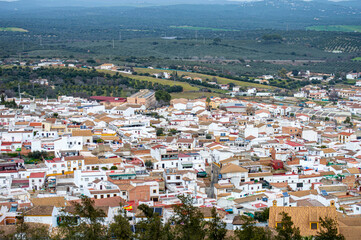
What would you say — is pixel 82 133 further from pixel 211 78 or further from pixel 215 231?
pixel 211 78

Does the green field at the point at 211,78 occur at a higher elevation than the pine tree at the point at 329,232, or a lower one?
lower

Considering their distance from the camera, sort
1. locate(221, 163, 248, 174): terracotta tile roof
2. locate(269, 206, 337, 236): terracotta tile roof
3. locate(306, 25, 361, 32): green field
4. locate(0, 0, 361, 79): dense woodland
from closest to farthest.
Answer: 1. locate(269, 206, 337, 236): terracotta tile roof
2. locate(221, 163, 248, 174): terracotta tile roof
3. locate(0, 0, 361, 79): dense woodland
4. locate(306, 25, 361, 32): green field

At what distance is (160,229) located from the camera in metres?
17.0

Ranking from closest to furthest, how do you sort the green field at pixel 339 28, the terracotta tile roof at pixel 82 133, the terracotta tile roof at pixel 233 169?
the terracotta tile roof at pixel 233 169 < the terracotta tile roof at pixel 82 133 < the green field at pixel 339 28

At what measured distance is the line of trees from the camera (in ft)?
54.3

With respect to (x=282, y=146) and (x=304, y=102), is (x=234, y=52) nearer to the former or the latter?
(x=304, y=102)

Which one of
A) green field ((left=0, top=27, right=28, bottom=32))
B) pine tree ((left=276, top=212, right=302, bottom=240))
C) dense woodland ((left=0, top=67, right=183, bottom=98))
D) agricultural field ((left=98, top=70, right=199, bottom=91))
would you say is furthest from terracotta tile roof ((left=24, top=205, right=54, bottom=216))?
green field ((left=0, top=27, right=28, bottom=32))

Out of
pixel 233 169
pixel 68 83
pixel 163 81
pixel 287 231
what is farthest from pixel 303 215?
pixel 163 81

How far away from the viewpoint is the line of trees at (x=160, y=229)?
1656cm

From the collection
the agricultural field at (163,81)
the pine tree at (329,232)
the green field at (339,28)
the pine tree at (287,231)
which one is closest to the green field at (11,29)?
the green field at (339,28)

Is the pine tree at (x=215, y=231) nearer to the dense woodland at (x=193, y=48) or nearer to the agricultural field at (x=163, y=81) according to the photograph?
the agricultural field at (x=163, y=81)

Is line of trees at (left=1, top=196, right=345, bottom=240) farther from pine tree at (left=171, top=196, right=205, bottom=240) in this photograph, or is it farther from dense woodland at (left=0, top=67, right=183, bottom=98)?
dense woodland at (left=0, top=67, right=183, bottom=98)

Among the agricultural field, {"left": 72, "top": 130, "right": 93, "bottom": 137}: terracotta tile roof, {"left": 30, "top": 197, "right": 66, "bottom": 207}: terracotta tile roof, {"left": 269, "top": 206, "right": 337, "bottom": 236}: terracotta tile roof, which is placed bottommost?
the agricultural field

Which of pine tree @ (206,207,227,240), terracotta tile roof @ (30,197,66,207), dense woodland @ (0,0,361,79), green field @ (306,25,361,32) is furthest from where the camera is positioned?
green field @ (306,25,361,32)
